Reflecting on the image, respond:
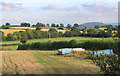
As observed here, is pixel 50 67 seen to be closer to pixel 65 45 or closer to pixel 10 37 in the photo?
pixel 65 45

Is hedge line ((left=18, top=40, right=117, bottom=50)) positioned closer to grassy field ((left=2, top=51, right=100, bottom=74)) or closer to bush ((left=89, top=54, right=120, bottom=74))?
grassy field ((left=2, top=51, right=100, bottom=74))

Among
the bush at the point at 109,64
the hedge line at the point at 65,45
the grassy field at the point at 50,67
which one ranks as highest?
the bush at the point at 109,64

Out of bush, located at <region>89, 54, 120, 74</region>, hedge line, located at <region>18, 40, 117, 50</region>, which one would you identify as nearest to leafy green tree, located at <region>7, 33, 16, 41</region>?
hedge line, located at <region>18, 40, 117, 50</region>

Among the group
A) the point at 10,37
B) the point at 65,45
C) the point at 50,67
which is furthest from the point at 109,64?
the point at 10,37

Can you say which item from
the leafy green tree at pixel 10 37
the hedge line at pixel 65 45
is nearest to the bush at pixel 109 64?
the hedge line at pixel 65 45

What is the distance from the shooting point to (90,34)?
138 ft

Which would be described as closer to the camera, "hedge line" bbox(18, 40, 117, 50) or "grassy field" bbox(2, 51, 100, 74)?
"grassy field" bbox(2, 51, 100, 74)

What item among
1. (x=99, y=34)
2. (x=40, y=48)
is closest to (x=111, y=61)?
(x=40, y=48)

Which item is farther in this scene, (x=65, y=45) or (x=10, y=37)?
(x=10, y=37)

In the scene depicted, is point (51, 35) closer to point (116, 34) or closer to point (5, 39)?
point (5, 39)

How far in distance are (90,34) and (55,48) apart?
56.8 feet

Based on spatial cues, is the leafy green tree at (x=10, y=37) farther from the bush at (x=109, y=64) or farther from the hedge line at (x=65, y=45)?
the bush at (x=109, y=64)

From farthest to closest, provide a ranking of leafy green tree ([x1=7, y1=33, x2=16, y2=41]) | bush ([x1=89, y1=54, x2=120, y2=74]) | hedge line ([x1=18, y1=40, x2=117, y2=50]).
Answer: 1. leafy green tree ([x1=7, y1=33, x2=16, y2=41])
2. hedge line ([x1=18, y1=40, x2=117, y2=50])
3. bush ([x1=89, y1=54, x2=120, y2=74])

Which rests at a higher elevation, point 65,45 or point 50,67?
point 50,67
